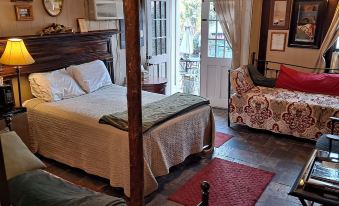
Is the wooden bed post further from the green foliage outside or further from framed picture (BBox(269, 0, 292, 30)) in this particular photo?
the green foliage outside

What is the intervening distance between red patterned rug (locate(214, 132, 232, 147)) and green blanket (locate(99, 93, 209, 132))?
68 centimetres

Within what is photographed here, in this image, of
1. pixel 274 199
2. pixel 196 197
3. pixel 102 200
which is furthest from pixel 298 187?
pixel 102 200

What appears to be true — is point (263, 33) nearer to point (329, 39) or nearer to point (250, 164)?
point (329, 39)

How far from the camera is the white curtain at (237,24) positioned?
480 cm

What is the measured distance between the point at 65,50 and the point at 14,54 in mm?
832

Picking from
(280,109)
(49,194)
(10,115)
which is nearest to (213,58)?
(280,109)

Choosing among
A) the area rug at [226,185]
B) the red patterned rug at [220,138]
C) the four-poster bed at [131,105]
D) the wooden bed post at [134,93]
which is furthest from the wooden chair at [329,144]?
the wooden bed post at [134,93]

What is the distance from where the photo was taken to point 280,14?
4.69 metres

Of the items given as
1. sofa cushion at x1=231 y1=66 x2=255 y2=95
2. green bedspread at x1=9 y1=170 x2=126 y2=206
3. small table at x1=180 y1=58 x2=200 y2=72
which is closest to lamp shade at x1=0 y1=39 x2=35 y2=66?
green bedspread at x1=9 y1=170 x2=126 y2=206

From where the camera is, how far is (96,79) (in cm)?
402

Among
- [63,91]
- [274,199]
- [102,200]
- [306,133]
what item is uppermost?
[63,91]

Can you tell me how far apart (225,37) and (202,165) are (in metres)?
2.38

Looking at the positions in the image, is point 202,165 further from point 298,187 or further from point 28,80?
point 28,80

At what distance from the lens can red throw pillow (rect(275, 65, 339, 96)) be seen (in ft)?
13.6
